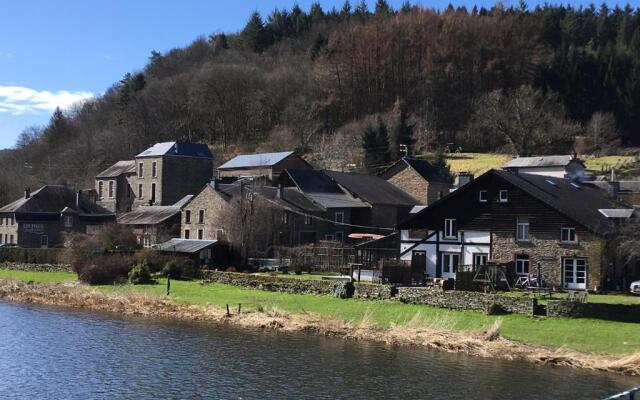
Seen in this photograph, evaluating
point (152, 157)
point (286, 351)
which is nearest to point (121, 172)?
point (152, 157)

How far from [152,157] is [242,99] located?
3541 centimetres

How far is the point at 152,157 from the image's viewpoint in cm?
8769

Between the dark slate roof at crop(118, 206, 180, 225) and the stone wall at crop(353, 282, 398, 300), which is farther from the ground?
the dark slate roof at crop(118, 206, 180, 225)

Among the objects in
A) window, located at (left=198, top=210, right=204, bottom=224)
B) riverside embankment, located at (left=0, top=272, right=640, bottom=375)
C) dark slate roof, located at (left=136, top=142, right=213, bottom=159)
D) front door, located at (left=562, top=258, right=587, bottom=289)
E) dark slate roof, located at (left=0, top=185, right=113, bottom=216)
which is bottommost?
riverside embankment, located at (left=0, top=272, right=640, bottom=375)

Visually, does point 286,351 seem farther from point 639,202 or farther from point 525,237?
point 639,202

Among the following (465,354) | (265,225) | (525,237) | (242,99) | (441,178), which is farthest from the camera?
(242,99)

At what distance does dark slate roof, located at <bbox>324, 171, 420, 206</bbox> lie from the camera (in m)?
66.8

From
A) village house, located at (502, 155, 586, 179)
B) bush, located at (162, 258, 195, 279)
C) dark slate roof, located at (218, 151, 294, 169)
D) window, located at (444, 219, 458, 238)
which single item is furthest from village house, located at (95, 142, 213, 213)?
window, located at (444, 219, 458, 238)

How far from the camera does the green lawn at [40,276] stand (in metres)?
54.7

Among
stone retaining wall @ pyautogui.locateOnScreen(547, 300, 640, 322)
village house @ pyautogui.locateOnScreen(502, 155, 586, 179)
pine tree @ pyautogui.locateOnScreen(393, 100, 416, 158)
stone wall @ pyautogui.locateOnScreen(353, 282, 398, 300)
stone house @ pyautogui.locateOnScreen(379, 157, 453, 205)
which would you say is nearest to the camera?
stone retaining wall @ pyautogui.locateOnScreen(547, 300, 640, 322)

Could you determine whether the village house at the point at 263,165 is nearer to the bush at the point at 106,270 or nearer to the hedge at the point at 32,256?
the hedge at the point at 32,256

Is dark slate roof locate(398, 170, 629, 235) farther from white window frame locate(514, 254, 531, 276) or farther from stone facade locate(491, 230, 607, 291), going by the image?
white window frame locate(514, 254, 531, 276)

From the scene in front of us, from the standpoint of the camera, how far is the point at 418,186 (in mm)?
71875

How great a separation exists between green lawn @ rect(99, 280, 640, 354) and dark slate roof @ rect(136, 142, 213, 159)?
42.3m
